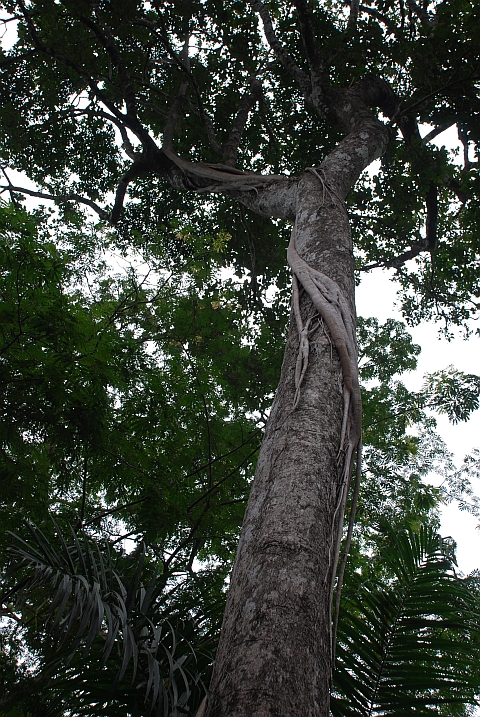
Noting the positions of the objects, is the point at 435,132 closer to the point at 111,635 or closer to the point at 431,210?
the point at 431,210

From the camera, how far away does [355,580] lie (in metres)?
1.90

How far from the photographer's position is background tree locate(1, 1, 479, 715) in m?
1.29

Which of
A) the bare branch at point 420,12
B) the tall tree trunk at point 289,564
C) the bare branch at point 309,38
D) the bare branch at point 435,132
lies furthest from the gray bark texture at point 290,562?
the bare branch at point 420,12

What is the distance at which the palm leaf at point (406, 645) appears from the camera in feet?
4.56

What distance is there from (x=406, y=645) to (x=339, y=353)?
113 centimetres

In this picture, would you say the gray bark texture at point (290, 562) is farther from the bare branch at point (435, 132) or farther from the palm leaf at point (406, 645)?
the bare branch at point (435, 132)

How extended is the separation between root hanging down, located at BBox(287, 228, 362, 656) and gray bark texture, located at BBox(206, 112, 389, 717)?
2 cm

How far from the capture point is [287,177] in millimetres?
4156

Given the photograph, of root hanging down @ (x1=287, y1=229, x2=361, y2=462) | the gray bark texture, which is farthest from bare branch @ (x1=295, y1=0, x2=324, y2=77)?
the gray bark texture

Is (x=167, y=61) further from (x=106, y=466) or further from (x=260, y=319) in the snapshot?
Answer: (x=106, y=466)

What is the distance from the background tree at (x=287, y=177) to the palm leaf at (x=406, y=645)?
1.23ft

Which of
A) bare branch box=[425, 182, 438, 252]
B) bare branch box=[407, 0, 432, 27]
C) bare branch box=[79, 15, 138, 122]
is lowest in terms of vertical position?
bare branch box=[79, 15, 138, 122]

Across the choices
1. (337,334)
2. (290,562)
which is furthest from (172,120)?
(290,562)

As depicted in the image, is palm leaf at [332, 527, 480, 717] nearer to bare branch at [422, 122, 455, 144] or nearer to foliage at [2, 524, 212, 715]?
foliage at [2, 524, 212, 715]
